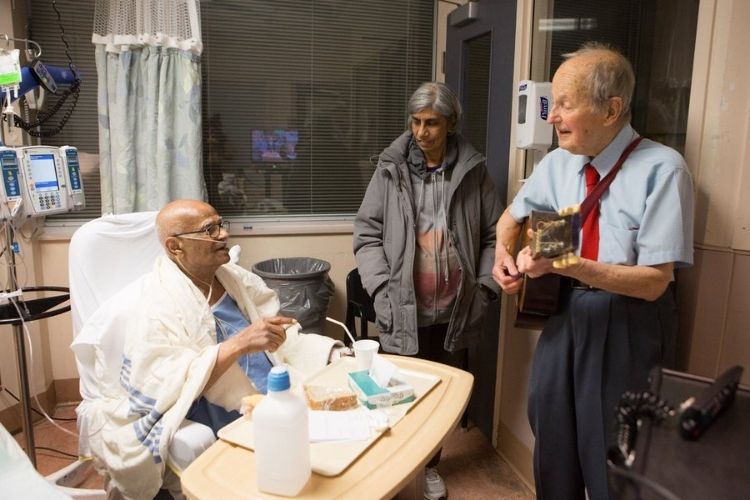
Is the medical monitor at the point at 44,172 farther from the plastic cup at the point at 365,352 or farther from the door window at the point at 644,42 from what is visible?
the door window at the point at 644,42

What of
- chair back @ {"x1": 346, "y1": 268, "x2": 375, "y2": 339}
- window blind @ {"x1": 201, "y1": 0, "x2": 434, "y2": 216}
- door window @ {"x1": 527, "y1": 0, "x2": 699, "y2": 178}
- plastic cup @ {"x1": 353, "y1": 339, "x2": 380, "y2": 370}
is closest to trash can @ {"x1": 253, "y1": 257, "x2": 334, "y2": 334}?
chair back @ {"x1": 346, "y1": 268, "x2": 375, "y2": 339}

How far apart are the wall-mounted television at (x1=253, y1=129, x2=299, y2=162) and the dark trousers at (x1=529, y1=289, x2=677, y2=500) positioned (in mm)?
2111

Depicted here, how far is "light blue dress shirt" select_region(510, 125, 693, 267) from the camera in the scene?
1.24 m

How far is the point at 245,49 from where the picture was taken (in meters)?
3.03

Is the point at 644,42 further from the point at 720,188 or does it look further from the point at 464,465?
the point at 464,465

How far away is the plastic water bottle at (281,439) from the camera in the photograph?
954mm

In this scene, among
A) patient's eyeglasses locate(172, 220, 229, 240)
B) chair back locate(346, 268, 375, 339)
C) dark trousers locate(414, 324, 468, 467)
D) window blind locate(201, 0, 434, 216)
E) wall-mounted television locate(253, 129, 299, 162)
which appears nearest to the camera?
patient's eyeglasses locate(172, 220, 229, 240)

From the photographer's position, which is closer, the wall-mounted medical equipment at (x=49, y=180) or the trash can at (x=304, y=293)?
the wall-mounted medical equipment at (x=49, y=180)

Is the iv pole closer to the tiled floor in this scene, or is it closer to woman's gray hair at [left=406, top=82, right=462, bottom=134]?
the tiled floor

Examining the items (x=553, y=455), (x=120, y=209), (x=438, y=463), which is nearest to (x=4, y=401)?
(x=120, y=209)

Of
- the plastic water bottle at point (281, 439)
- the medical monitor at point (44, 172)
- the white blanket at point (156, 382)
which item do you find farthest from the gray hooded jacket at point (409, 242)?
the medical monitor at point (44, 172)

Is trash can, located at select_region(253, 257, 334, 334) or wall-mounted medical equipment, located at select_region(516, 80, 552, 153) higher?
wall-mounted medical equipment, located at select_region(516, 80, 552, 153)

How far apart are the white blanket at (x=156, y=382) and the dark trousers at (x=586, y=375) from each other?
686 mm

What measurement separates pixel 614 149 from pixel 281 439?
104cm
